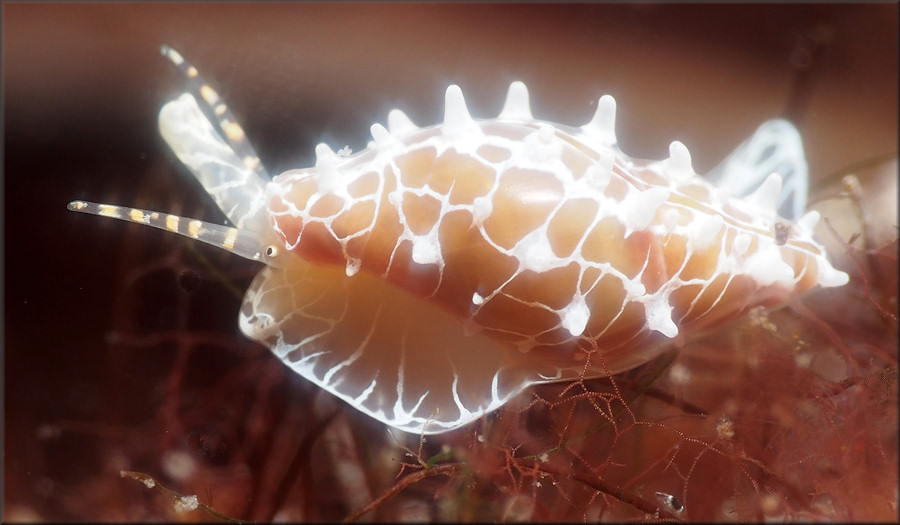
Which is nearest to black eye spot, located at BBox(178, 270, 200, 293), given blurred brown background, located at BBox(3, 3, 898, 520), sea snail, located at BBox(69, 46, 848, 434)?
blurred brown background, located at BBox(3, 3, 898, 520)

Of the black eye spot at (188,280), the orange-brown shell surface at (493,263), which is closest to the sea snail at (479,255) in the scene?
the orange-brown shell surface at (493,263)

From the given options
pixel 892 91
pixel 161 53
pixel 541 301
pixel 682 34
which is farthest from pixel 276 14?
pixel 892 91

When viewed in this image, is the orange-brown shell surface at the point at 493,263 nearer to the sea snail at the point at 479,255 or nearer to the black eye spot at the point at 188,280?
the sea snail at the point at 479,255

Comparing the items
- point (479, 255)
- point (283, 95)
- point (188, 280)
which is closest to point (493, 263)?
point (479, 255)

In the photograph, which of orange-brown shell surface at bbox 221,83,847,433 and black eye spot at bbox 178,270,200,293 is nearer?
orange-brown shell surface at bbox 221,83,847,433

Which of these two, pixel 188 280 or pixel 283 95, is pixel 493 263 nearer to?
pixel 188 280

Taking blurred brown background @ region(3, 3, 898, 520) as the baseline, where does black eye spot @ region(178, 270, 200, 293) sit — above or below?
below

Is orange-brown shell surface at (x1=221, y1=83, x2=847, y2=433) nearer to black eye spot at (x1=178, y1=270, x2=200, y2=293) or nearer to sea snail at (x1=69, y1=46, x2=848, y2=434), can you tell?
sea snail at (x1=69, y1=46, x2=848, y2=434)

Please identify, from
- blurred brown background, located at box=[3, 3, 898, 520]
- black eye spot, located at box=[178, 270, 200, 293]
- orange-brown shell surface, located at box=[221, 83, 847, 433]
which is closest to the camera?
orange-brown shell surface, located at box=[221, 83, 847, 433]
